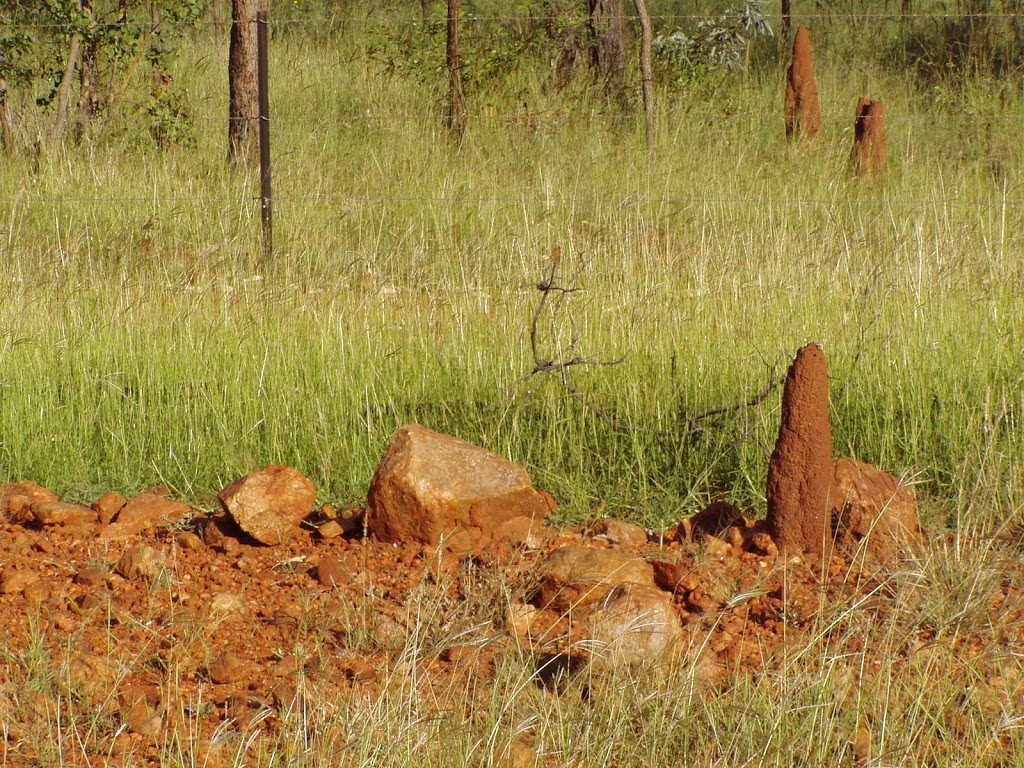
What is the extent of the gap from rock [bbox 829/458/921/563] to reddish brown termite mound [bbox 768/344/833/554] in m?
0.06

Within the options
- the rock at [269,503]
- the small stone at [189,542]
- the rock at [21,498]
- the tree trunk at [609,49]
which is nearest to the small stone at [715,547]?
the rock at [269,503]

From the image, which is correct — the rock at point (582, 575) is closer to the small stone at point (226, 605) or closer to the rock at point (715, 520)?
the rock at point (715, 520)

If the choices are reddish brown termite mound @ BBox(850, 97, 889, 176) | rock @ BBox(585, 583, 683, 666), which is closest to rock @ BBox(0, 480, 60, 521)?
rock @ BBox(585, 583, 683, 666)

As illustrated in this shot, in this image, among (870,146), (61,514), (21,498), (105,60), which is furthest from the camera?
(105,60)

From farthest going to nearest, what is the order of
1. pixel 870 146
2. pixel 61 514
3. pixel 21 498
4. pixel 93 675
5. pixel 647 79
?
pixel 647 79, pixel 870 146, pixel 21 498, pixel 61 514, pixel 93 675

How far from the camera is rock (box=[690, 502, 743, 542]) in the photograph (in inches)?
125

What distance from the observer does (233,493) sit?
311 cm

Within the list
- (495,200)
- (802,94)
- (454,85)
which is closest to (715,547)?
(495,200)

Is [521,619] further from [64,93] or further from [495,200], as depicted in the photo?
[64,93]

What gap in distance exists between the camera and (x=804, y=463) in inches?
118

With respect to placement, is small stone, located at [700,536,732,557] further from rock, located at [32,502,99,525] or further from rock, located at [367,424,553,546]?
rock, located at [32,502,99,525]

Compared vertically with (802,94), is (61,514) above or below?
below

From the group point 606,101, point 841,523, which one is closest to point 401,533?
point 841,523

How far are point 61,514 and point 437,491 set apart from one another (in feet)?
3.53
